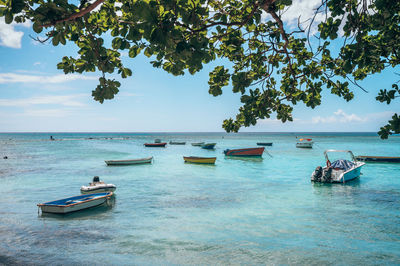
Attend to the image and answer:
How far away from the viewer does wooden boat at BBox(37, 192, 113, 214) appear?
15031 millimetres

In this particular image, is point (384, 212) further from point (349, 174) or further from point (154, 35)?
point (154, 35)

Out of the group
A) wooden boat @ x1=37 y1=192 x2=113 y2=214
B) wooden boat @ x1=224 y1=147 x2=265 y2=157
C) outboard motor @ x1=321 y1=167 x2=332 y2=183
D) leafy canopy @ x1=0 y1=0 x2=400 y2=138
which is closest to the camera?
leafy canopy @ x1=0 y1=0 x2=400 y2=138

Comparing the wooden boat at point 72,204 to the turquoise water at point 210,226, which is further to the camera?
the wooden boat at point 72,204

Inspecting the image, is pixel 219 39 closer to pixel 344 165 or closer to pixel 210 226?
pixel 210 226

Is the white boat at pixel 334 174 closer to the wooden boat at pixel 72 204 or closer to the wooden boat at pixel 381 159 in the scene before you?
the wooden boat at pixel 72 204

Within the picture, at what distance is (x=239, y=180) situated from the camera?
Answer: 2738 cm

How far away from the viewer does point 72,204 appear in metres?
15.1

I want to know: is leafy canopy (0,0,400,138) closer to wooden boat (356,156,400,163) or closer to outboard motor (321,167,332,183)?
outboard motor (321,167,332,183)

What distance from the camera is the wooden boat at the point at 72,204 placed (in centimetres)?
1503

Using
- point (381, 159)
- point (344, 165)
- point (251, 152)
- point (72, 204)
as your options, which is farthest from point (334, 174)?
point (251, 152)

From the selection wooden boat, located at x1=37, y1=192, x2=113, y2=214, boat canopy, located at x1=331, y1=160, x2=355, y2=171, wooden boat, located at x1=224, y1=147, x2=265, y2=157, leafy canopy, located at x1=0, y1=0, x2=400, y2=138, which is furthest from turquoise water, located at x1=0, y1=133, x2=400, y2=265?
wooden boat, located at x1=224, y1=147, x2=265, y2=157

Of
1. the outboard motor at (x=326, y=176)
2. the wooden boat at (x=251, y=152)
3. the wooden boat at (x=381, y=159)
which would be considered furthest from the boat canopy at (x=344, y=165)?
the wooden boat at (x=251, y=152)

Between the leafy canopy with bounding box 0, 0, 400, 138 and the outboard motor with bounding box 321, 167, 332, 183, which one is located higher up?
the leafy canopy with bounding box 0, 0, 400, 138

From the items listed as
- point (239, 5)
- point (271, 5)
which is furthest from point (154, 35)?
point (239, 5)
